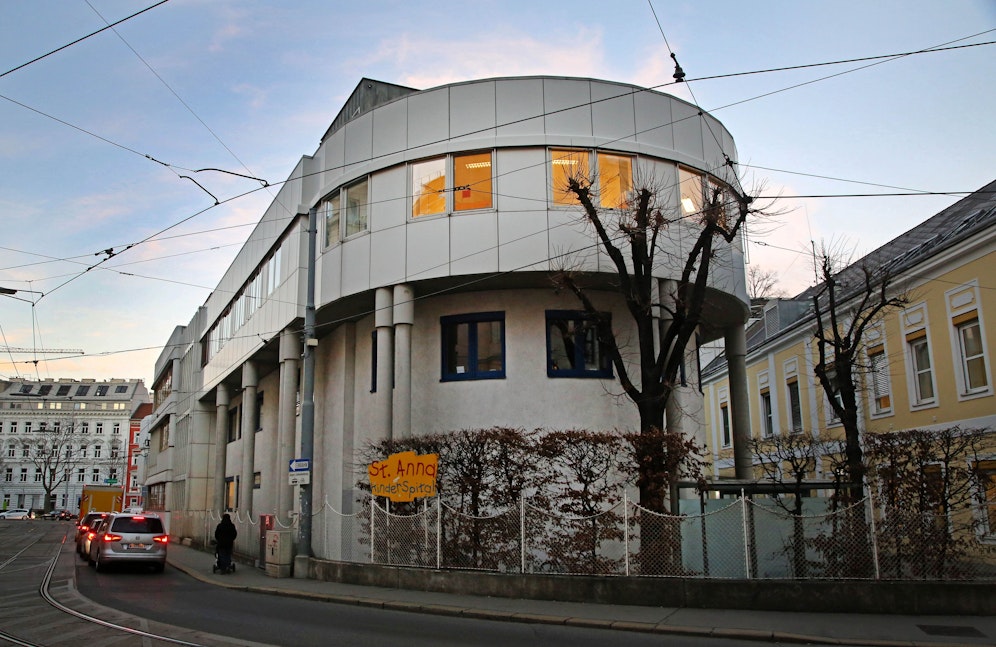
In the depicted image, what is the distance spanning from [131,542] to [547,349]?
43.2 feet

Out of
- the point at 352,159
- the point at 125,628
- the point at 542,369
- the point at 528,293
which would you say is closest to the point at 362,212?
the point at 352,159

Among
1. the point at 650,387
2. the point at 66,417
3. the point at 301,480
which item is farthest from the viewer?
the point at 66,417

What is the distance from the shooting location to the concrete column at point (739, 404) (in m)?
22.7

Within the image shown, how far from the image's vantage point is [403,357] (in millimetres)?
19969

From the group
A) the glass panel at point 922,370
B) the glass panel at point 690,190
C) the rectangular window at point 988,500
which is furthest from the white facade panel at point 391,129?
the glass panel at point 922,370

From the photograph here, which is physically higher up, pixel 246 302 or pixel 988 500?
pixel 246 302

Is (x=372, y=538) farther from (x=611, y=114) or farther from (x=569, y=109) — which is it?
(x=611, y=114)

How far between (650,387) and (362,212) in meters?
9.73

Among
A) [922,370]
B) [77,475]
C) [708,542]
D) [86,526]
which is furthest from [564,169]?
[77,475]

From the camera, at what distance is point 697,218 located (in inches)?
824

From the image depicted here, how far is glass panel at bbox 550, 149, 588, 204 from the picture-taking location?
1958 centimetres

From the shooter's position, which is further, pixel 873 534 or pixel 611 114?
pixel 611 114

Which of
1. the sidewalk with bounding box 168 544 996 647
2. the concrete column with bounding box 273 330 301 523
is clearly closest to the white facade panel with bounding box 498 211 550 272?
the sidewalk with bounding box 168 544 996 647

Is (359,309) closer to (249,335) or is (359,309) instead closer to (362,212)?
(362,212)
